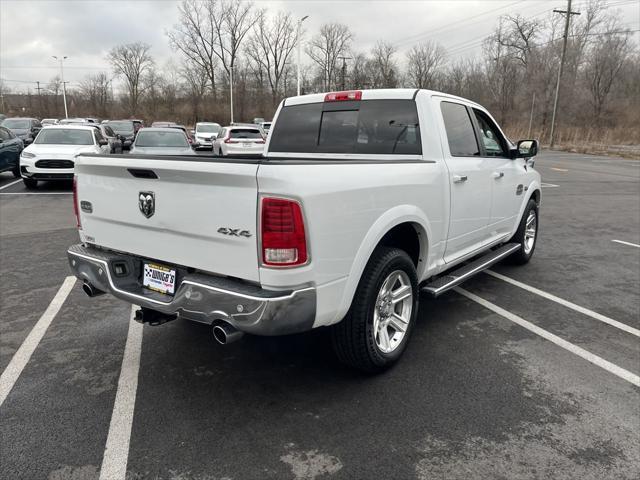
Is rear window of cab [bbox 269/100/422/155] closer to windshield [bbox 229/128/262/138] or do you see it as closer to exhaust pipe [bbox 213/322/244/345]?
exhaust pipe [bbox 213/322/244/345]

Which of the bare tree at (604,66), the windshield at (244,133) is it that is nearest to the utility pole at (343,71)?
the bare tree at (604,66)

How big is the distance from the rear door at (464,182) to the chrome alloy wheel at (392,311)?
0.75 m

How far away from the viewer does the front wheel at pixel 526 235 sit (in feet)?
19.4

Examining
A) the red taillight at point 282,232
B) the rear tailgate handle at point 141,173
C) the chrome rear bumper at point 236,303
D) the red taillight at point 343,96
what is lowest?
the chrome rear bumper at point 236,303

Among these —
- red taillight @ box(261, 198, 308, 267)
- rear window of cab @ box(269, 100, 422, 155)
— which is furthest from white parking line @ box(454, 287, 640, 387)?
red taillight @ box(261, 198, 308, 267)

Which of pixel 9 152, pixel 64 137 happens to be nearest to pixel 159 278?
pixel 64 137

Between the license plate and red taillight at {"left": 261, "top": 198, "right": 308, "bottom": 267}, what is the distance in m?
0.78

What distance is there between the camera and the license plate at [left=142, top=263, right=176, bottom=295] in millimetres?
2992

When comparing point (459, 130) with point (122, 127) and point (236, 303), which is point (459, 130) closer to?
point (236, 303)

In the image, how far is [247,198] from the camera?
255 centimetres

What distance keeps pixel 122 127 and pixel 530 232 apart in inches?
1097

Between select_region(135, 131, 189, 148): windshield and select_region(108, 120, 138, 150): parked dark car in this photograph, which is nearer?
select_region(135, 131, 189, 148): windshield

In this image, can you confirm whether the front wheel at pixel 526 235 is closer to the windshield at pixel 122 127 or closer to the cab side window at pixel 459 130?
the cab side window at pixel 459 130

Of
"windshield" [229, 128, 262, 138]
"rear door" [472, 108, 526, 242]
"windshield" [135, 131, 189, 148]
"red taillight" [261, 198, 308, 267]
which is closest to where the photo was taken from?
"red taillight" [261, 198, 308, 267]
